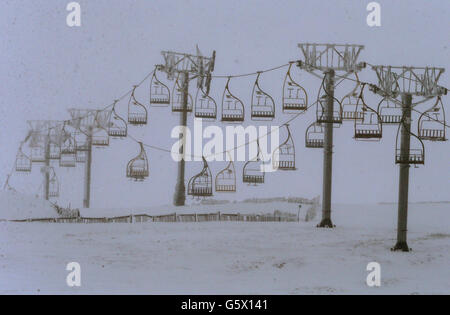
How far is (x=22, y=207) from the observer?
21859mm

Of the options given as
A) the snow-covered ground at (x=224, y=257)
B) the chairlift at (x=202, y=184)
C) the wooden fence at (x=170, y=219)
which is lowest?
the snow-covered ground at (x=224, y=257)

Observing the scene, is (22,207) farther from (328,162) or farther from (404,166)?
(404,166)

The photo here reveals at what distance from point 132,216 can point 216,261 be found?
5754 millimetres

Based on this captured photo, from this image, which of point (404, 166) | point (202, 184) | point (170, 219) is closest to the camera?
point (404, 166)

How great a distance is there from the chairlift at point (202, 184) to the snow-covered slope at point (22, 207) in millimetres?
6899

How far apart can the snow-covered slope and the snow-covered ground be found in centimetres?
157

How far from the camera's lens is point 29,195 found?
2291 cm

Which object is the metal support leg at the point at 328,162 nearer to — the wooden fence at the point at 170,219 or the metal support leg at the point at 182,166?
the wooden fence at the point at 170,219

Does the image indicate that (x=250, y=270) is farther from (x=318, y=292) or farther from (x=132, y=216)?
(x=132, y=216)

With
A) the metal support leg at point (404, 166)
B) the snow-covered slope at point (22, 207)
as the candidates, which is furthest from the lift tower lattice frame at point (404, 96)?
the snow-covered slope at point (22, 207)

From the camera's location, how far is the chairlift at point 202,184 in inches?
674

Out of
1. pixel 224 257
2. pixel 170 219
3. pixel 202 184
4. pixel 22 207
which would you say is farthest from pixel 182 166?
pixel 22 207

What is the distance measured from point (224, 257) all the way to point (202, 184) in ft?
7.43

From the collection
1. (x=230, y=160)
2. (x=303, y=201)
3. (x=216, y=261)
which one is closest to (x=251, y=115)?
(x=230, y=160)
